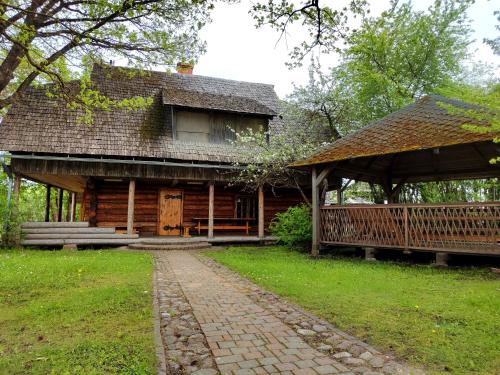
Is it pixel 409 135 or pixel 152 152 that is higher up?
pixel 152 152

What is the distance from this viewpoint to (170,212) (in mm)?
18594

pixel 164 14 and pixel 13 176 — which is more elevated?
pixel 164 14

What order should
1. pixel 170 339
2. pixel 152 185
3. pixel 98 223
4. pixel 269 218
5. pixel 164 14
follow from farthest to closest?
pixel 269 218
pixel 152 185
pixel 98 223
pixel 164 14
pixel 170 339

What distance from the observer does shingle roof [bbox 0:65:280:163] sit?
47.2ft

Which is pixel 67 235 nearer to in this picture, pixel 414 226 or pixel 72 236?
pixel 72 236

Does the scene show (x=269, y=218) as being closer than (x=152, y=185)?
No

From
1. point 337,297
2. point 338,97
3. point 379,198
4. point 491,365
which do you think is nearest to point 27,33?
point 337,297

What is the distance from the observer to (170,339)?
167 inches

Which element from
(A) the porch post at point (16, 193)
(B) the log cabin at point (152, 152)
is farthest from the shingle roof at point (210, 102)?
(A) the porch post at point (16, 193)

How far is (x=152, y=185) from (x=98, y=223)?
324 cm

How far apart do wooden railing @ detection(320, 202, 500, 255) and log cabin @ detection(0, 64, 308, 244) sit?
17.7 feet

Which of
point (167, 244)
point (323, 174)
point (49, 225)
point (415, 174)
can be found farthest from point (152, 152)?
point (415, 174)

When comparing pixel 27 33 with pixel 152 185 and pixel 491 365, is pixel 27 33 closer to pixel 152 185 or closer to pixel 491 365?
pixel 491 365

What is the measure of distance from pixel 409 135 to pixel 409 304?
6.40 metres
